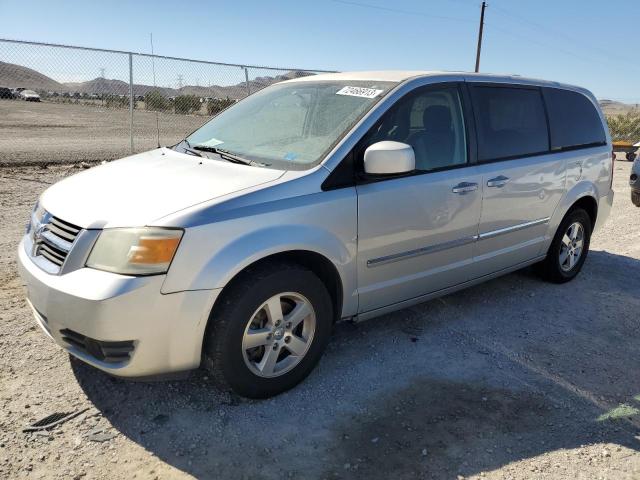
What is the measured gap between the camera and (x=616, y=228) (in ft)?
24.0

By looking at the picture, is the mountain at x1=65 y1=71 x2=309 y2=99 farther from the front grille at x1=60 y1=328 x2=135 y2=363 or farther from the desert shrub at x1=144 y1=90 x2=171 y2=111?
the front grille at x1=60 y1=328 x2=135 y2=363

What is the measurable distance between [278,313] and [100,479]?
113cm

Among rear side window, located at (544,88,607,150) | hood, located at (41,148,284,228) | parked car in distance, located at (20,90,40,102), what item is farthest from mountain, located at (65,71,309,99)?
parked car in distance, located at (20,90,40,102)

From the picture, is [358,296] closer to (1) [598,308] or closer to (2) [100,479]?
(2) [100,479]

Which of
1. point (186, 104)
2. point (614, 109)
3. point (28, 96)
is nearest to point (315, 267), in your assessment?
point (186, 104)

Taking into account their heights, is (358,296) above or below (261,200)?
below

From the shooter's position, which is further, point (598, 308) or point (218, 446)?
point (598, 308)

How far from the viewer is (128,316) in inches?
95.8

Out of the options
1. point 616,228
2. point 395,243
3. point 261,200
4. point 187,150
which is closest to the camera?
point 261,200

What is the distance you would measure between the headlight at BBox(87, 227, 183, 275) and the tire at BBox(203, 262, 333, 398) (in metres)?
0.39

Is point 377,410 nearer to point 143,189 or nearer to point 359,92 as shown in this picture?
point 143,189

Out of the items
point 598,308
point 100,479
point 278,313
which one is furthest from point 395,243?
point 598,308

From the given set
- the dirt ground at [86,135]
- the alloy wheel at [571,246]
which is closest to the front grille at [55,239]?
the alloy wheel at [571,246]

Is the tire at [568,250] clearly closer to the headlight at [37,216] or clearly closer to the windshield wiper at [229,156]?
the windshield wiper at [229,156]
